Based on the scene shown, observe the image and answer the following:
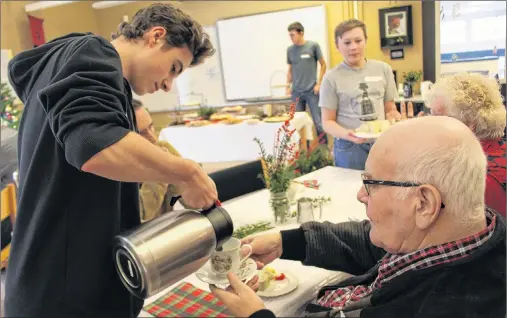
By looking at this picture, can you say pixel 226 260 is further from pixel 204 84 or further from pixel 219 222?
pixel 204 84

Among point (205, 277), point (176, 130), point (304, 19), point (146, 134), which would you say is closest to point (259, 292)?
point (205, 277)

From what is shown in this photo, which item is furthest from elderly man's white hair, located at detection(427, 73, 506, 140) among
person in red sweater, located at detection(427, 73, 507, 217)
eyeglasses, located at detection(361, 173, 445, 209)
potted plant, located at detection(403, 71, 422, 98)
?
potted plant, located at detection(403, 71, 422, 98)

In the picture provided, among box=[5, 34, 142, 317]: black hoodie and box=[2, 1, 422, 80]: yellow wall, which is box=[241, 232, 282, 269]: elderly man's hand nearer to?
box=[5, 34, 142, 317]: black hoodie

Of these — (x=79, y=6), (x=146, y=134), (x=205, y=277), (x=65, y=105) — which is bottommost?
(x=205, y=277)

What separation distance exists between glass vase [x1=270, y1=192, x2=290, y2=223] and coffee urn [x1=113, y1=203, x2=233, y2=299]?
0.70 metres

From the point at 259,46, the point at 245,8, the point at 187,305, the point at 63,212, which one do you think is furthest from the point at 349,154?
the point at 245,8

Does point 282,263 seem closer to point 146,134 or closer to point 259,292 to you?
point 259,292

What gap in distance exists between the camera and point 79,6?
730 cm

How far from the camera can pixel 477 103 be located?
154cm

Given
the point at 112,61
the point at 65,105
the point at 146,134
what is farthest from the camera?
the point at 146,134

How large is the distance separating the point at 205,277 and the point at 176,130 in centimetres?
418

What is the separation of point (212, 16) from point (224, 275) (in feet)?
19.6

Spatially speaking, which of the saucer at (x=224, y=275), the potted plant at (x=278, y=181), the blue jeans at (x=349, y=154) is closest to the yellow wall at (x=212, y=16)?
the blue jeans at (x=349, y=154)

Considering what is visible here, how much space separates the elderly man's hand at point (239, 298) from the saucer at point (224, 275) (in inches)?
1.2
